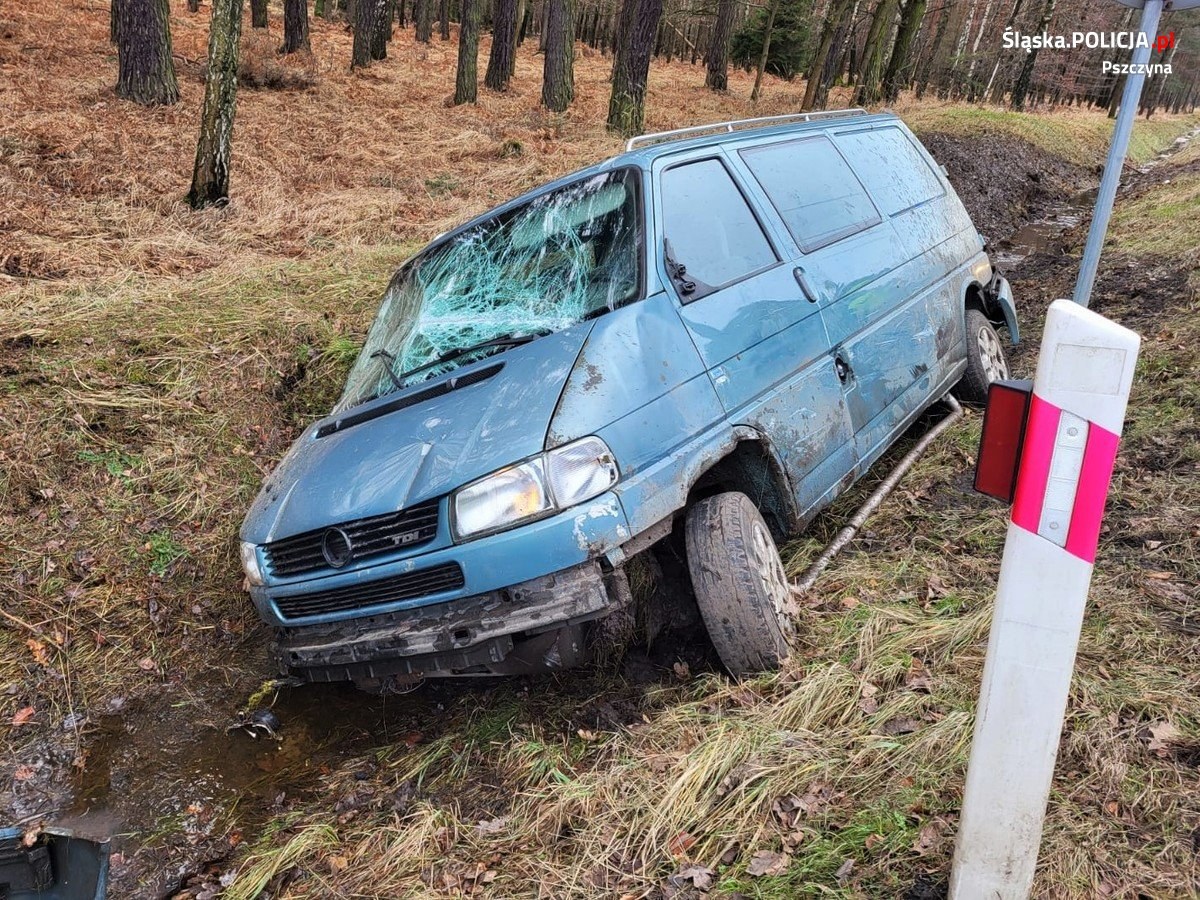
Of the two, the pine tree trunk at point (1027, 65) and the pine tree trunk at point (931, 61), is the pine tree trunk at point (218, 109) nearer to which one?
the pine tree trunk at point (1027, 65)

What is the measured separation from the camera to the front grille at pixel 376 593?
2887 millimetres

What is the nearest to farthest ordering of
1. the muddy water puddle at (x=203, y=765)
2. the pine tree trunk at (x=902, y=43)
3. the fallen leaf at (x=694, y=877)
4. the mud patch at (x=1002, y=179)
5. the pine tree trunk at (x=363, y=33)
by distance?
1. the fallen leaf at (x=694, y=877)
2. the muddy water puddle at (x=203, y=765)
3. the mud patch at (x=1002, y=179)
4. the pine tree trunk at (x=363, y=33)
5. the pine tree trunk at (x=902, y=43)

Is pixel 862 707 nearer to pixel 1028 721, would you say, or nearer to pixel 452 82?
pixel 1028 721

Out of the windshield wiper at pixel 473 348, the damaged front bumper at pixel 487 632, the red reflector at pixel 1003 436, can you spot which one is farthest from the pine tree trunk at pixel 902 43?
the red reflector at pixel 1003 436

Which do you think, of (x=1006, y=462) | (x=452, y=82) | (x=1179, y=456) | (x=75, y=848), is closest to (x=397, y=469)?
(x=75, y=848)

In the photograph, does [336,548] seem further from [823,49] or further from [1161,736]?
[823,49]

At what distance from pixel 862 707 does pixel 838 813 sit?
51cm

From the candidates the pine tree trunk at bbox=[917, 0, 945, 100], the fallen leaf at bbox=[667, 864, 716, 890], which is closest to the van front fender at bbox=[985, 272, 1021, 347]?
A: the fallen leaf at bbox=[667, 864, 716, 890]

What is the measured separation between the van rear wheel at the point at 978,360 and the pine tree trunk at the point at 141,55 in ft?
33.2

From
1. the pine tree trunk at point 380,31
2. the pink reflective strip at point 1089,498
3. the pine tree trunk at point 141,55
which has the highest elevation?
the pine tree trunk at point 380,31

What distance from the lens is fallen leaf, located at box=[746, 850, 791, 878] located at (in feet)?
7.69

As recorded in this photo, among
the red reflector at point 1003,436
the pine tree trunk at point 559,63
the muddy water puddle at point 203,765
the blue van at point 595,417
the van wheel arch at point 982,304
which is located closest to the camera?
the red reflector at point 1003,436

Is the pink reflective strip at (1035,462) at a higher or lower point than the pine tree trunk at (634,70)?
lower

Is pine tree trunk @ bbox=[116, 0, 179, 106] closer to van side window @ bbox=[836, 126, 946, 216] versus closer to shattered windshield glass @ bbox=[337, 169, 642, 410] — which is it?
shattered windshield glass @ bbox=[337, 169, 642, 410]
